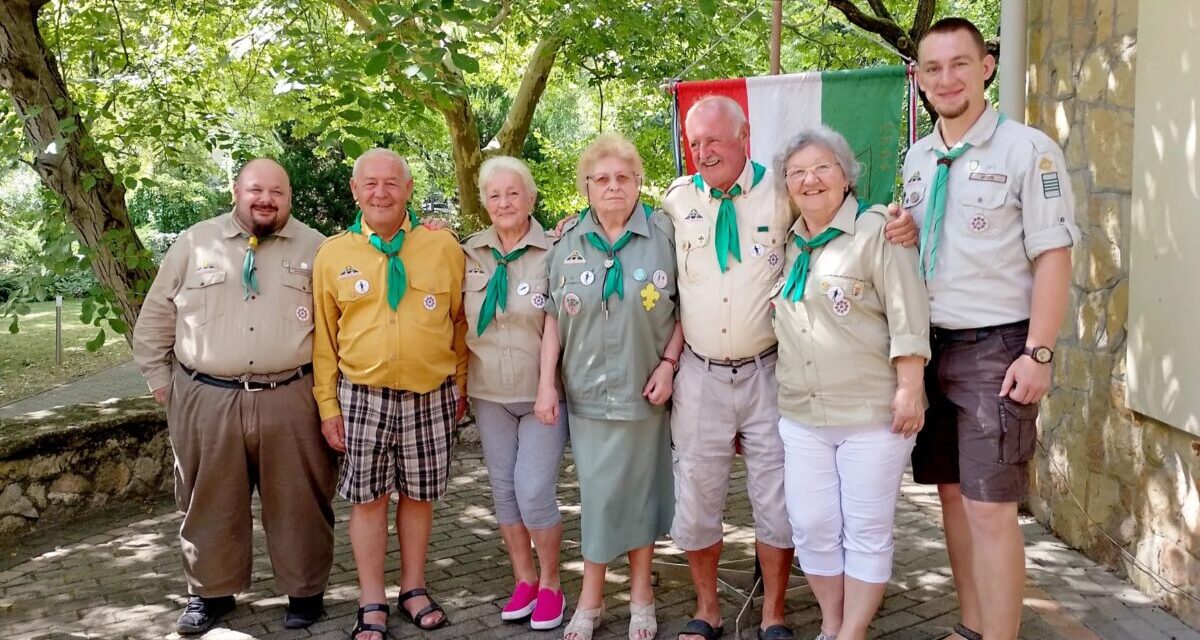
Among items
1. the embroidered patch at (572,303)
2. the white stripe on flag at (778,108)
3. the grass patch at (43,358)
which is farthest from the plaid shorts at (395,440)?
the grass patch at (43,358)

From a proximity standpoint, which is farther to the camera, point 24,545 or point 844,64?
point 844,64

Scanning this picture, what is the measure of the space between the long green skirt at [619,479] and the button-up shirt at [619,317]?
0.07 m

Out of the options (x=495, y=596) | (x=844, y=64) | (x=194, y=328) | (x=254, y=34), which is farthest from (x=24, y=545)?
(x=844, y=64)

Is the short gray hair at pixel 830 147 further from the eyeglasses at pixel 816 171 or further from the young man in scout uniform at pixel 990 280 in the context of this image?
the young man in scout uniform at pixel 990 280

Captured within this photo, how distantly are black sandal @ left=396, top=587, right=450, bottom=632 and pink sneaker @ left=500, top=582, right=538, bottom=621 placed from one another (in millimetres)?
233

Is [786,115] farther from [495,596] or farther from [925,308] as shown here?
[495,596]

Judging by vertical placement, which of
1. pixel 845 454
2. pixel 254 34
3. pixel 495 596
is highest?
pixel 254 34

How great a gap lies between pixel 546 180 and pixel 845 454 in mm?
8833

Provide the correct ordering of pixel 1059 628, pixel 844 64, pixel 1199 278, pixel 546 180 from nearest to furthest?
pixel 1199 278 < pixel 1059 628 < pixel 844 64 < pixel 546 180

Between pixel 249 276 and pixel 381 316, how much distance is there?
55cm

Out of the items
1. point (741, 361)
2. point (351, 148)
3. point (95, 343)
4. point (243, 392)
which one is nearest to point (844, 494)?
point (741, 361)

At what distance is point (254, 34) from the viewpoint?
5527 millimetres

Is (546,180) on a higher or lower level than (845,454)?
higher

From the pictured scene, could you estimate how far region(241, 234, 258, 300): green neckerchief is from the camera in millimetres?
3633
